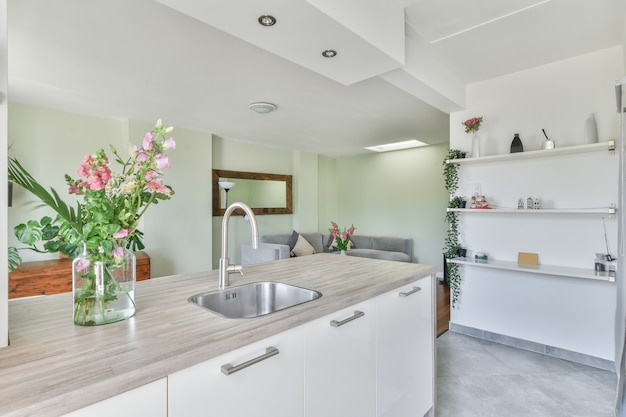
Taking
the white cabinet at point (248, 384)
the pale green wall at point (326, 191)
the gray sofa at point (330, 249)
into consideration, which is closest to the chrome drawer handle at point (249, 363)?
the white cabinet at point (248, 384)

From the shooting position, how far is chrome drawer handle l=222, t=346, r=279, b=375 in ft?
2.83

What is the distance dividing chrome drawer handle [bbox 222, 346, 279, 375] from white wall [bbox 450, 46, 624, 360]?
275 cm

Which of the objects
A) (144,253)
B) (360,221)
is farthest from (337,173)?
(144,253)

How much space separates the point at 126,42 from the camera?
2111mm

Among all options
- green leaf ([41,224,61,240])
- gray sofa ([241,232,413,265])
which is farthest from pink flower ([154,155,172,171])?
gray sofa ([241,232,413,265])

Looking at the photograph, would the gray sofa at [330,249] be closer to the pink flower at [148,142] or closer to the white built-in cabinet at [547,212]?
the white built-in cabinet at [547,212]

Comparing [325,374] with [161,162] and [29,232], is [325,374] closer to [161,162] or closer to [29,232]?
[161,162]

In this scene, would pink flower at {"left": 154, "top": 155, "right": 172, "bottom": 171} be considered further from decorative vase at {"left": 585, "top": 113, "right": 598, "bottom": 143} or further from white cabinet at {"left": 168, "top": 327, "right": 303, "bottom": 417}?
decorative vase at {"left": 585, "top": 113, "right": 598, "bottom": 143}

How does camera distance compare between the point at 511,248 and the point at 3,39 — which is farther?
the point at 511,248

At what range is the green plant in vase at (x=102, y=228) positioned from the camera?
94 centimetres

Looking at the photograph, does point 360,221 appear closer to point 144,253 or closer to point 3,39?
point 144,253

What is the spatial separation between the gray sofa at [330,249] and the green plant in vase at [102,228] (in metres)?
3.53

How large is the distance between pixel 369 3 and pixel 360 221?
5.18 metres

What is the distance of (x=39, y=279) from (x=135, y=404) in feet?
10.3
